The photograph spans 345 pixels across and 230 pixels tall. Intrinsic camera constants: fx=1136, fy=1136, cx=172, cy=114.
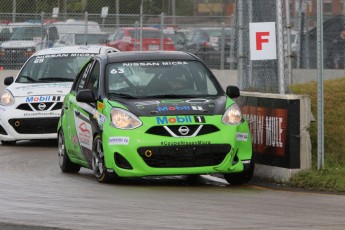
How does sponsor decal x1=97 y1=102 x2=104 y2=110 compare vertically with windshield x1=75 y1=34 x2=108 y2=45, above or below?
above

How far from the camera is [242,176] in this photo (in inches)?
496

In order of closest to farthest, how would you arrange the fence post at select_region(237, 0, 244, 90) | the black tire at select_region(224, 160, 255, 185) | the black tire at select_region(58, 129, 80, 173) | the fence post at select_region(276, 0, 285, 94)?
the black tire at select_region(224, 160, 255, 185), the fence post at select_region(276, 0, 285, 94), the black tire at select_region(58, 129, 80, 173), the fence post at select_region(237, 0, 244, 90)

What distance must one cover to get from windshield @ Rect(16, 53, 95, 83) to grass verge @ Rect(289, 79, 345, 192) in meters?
3.89

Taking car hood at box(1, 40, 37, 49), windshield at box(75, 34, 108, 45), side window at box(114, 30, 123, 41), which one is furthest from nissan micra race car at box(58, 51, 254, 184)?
side window at box(114, 30, 123, 41)

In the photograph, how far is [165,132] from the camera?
39.7 ft

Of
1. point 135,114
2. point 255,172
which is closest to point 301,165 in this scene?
point 255,172

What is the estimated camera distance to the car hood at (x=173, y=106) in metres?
12.3

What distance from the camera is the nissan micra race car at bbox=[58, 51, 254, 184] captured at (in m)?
12.1

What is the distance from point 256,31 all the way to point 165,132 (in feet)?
8.33

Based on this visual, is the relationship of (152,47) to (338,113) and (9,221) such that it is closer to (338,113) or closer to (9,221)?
(338,113)

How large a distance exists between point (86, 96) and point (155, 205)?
2.75 metres

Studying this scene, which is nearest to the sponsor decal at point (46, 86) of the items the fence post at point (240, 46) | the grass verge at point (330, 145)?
the fence post at point (240, 46)

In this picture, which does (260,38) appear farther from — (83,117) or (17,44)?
(17,44)

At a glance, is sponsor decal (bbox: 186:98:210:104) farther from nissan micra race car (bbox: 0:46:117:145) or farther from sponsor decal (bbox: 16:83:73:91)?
sponsor decal (bbox: 16:83:73:91)
